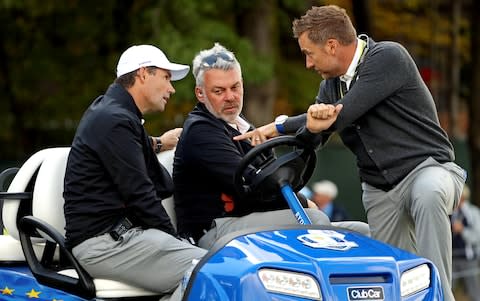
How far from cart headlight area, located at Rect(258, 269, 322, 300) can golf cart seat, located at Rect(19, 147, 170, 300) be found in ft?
3.06

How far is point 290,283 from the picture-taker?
3967 millimetres

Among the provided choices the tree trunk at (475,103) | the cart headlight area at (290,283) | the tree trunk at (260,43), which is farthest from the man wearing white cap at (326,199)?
the cart headlight area at (290,283)

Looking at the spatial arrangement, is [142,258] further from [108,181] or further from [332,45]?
[332,45]

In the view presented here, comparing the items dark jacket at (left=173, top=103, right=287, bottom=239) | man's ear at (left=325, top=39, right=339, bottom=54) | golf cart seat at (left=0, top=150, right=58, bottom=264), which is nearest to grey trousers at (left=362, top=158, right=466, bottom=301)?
dark jacket at (left=173, top=103, right=287, bottom=239)

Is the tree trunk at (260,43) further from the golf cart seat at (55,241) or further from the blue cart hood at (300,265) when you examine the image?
the blue cart hood at (300,265)

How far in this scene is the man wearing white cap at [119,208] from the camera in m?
4.70

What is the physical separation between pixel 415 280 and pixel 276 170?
0.85 m

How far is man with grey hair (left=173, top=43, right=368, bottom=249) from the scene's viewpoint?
5090mm

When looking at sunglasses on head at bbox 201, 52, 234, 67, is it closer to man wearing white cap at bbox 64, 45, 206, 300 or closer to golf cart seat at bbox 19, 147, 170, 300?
man wearing white cap at bbox 64, 45, 206, 300

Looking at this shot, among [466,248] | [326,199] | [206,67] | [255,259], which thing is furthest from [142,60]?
[466,248]

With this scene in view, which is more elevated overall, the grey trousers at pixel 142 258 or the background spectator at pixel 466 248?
the grey trousers at pixel 142 258

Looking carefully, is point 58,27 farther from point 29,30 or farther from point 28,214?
point 28,214

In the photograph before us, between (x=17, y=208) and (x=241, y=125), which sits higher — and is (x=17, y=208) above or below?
below

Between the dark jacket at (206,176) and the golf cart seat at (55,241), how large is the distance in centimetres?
57
